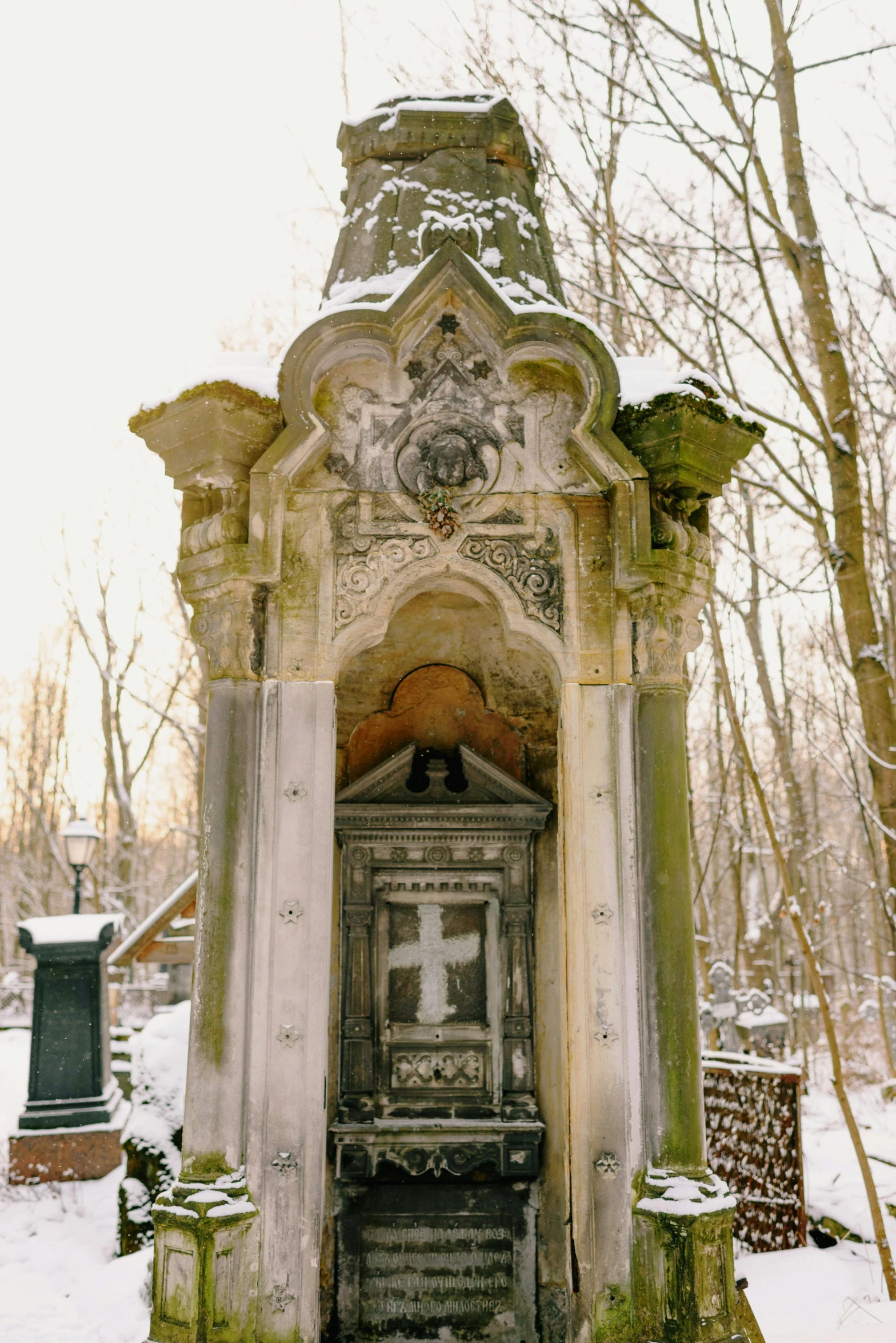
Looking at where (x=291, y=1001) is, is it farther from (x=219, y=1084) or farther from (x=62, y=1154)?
(x=62, y=1154)

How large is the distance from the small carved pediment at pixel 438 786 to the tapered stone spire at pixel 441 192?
249cm

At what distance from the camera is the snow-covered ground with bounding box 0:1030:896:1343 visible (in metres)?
5.72

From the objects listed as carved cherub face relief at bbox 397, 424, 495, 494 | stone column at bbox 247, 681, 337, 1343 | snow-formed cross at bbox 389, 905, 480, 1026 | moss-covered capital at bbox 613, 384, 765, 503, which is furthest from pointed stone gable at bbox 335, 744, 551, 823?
moss-covered capital at bbox 613, 384, 765, 503

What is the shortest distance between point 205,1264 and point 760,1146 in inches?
187

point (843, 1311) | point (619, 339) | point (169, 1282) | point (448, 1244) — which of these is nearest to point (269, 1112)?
point (169, 1282)

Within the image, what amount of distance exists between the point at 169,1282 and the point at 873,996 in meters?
30.1

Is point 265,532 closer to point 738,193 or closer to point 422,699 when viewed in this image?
point 422,699

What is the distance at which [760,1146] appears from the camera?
7.21m

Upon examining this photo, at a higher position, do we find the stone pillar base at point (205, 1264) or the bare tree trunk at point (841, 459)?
the bare tree trunk at point (841, 459)

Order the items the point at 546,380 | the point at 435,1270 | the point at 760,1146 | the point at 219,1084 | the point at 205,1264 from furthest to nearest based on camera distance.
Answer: the point at 760,1146 → the point at 435,1270 → the point at 546,380 → the point at 219,1084 → the point at 205,1264

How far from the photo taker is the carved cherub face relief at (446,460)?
4605mm

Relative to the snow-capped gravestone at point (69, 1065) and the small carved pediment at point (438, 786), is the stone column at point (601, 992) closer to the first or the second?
the small carved pediment at point (438, 786)

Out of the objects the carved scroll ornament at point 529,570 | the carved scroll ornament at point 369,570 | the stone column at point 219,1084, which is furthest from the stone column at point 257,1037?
the carved scroll ornament at point 529,570

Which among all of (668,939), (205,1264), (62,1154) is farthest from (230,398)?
(62,1154)
